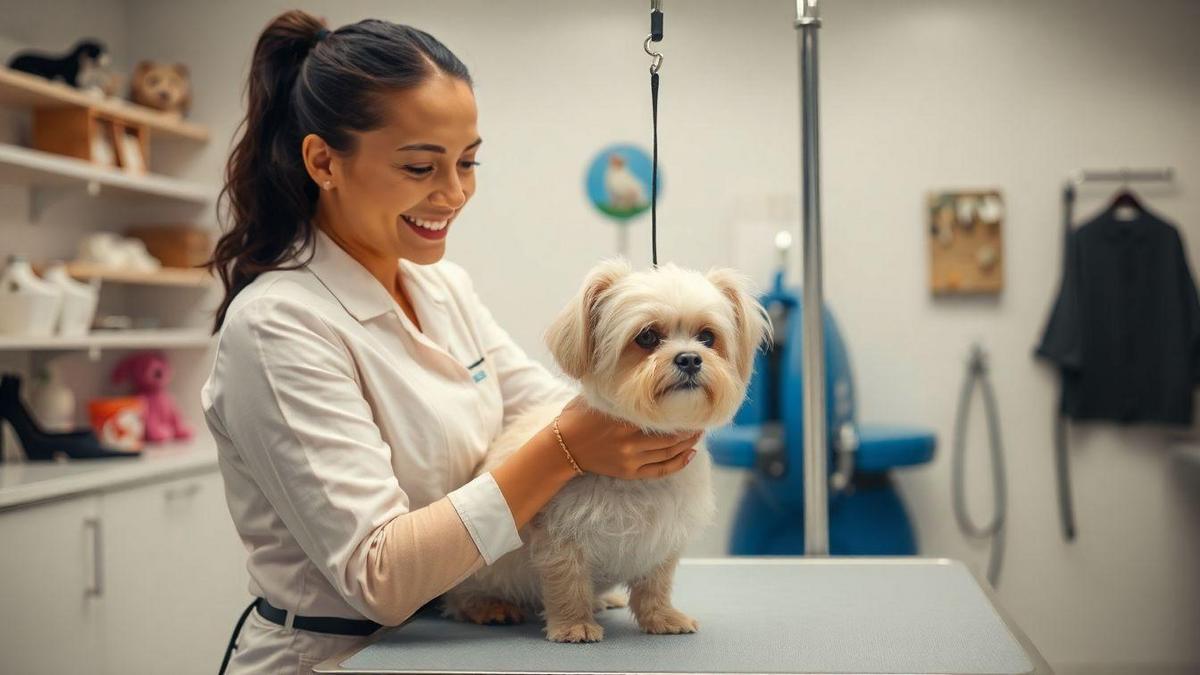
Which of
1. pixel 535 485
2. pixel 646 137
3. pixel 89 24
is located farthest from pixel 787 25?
pixel 535 485

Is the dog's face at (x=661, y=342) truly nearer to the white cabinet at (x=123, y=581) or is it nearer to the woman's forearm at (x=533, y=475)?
the woman's forearm at (x=533, y=475)

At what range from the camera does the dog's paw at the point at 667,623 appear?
1.32m

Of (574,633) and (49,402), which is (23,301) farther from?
(574,633)

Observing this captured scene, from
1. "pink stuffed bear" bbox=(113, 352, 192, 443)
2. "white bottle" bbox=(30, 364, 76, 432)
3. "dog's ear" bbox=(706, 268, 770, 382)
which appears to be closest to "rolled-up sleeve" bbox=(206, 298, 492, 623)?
"dog's ear" bbox=(706, 268, 770, 382)

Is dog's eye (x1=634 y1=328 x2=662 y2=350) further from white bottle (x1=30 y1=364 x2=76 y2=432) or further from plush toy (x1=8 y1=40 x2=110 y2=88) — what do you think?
plush toy (x1=8 y1=40 x2=110 y2=88)

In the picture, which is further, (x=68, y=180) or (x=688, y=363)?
(x=68, y=180)

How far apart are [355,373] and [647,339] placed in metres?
0.38

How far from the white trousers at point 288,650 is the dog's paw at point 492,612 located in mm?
143

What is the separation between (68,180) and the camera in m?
3.71

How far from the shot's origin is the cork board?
160 inches

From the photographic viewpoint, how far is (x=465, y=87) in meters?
1.43

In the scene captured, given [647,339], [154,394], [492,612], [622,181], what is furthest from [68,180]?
[647,339]

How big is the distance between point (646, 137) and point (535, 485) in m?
3.14

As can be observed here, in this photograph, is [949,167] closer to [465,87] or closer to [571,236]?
[571,236]
